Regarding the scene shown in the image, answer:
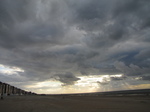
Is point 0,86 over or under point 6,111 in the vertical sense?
over

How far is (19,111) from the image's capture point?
44.5 ft

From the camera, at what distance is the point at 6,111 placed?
527 inches

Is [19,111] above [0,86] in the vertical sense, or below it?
below

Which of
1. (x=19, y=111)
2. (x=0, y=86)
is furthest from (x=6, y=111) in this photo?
(x=0, y=86)

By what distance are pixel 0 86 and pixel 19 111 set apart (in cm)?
3694

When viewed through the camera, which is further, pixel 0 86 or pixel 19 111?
pixel 0 86

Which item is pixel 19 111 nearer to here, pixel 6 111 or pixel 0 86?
pixel 6 111

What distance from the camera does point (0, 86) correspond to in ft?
146

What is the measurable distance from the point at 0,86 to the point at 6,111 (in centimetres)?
3645

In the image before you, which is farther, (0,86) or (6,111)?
(0,86)

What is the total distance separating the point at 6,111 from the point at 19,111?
1.28 m
